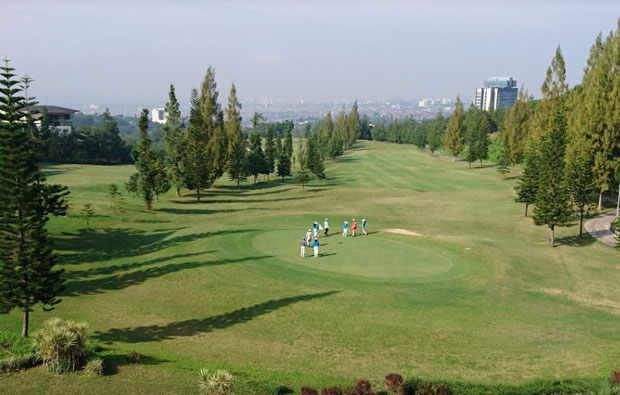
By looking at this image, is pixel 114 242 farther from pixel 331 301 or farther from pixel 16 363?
pixel 16 363

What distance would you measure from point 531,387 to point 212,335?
13631 millimetres

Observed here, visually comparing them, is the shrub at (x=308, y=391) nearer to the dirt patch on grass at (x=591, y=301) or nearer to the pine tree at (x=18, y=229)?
the pine tree at (x=18, y=229)

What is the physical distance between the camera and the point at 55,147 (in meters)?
110

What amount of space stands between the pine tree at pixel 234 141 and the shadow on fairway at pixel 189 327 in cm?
5739

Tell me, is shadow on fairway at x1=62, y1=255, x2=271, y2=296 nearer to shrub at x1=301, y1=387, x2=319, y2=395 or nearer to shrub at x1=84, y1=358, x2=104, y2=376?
shrub at x1=84, y1=358, x2=104, y2=376

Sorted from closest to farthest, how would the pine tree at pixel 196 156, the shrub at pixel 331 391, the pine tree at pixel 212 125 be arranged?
the shrub at pixel 331 391 < the pine tree at pixel 196 156 < the pine tree at pixel 212 125

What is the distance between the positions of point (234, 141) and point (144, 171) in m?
26.9

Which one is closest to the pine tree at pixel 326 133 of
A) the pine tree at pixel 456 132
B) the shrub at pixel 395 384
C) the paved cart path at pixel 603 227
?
the pine tree at pixel 456 132

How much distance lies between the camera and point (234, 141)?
267 feet

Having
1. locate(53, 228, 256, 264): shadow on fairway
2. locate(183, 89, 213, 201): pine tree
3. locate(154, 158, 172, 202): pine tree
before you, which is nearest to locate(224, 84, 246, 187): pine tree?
locate(183, 89, 213, 201): pine tree

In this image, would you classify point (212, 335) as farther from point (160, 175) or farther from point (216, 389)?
point (160, 175)

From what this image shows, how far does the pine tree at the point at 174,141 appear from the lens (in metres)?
68.6

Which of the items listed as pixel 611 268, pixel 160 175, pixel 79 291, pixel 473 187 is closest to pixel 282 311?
pixel 79 291

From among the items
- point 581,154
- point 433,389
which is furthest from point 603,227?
point 433,389
